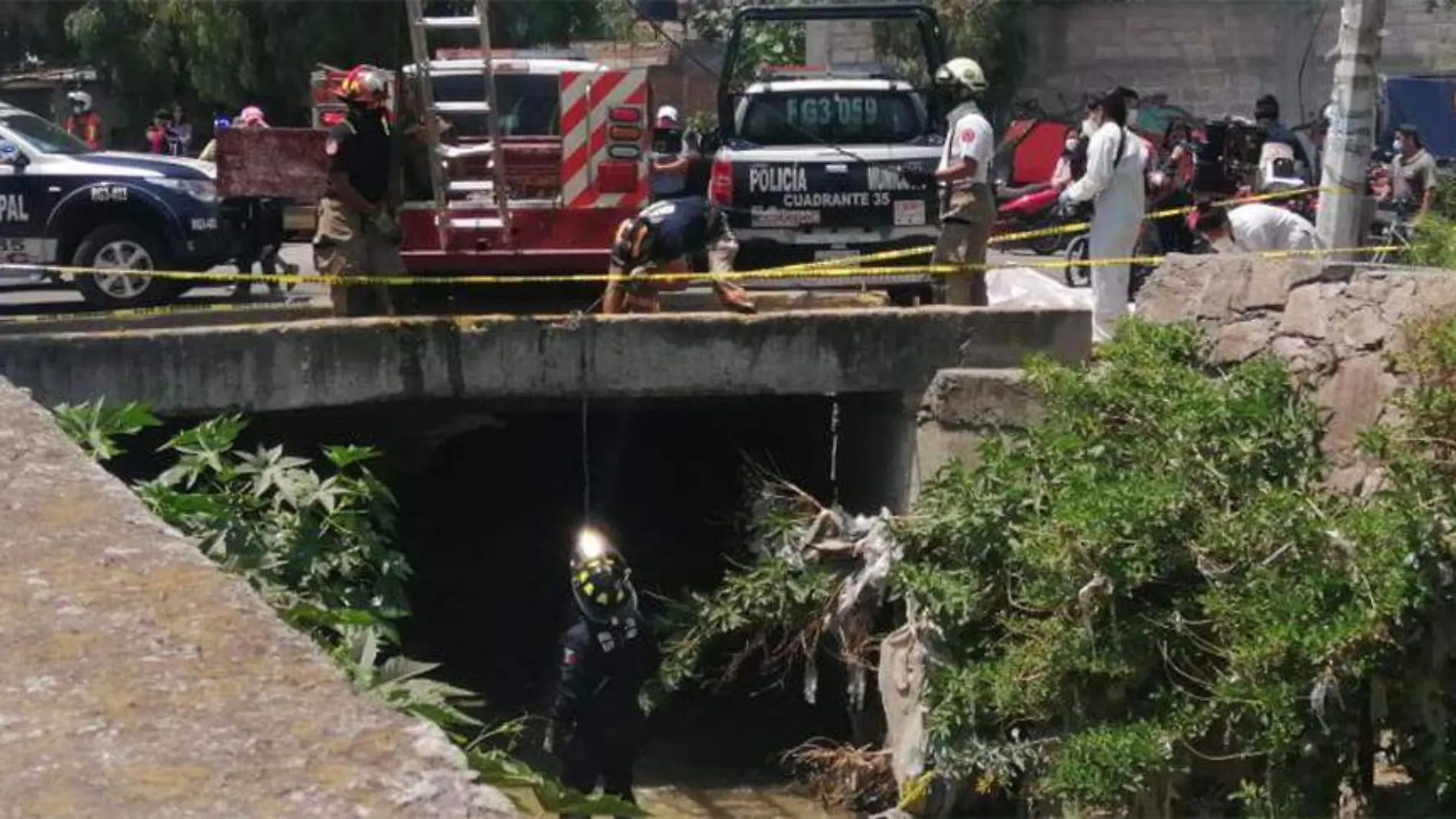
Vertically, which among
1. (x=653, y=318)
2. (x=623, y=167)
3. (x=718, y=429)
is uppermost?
(x=623, y=167)

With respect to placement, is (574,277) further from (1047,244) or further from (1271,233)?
(1047,244)

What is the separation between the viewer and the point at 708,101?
2928 centimetres

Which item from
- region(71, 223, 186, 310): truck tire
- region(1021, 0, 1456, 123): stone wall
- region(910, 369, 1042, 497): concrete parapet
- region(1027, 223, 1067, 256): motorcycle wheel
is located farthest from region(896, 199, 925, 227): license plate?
region(1021, 0, 1456, 123): stone wall

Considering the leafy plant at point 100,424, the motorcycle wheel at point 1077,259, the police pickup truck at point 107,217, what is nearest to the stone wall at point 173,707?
the leafy plant at point 100,424

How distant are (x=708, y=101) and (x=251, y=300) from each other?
15.1 meters

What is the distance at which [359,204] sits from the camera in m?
10.1

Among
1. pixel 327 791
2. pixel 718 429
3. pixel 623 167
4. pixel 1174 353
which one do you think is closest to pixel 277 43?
pixel 718 429

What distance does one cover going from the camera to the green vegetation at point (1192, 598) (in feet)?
21.2

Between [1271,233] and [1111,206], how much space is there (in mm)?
1048

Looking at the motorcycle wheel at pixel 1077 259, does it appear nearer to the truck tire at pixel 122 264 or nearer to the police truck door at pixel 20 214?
the truck tire at pixel 122 264

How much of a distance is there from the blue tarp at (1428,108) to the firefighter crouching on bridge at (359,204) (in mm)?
17738

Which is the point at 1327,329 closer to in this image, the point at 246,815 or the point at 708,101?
the point at 246,815

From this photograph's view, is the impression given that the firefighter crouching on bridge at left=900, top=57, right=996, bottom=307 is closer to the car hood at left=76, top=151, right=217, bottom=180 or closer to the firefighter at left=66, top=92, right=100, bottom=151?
the car hood at left=76, top=151, right=217, bottom=180

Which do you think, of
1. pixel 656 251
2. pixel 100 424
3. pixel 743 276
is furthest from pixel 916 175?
pixel 100 424
